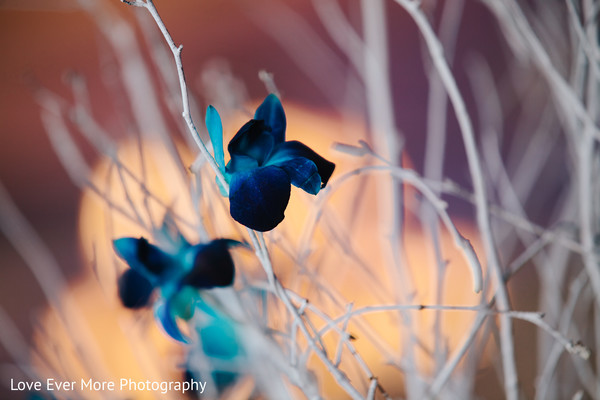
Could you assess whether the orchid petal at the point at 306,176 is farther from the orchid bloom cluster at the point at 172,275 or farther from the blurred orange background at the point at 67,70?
the blurred orange background at the point at 67,70

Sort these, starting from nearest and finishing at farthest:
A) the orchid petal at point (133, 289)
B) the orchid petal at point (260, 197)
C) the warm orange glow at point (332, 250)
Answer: the orchid petal at point (260, 197), the orchid petal at point (133, 289), the warm orange glow at point (332, 250)

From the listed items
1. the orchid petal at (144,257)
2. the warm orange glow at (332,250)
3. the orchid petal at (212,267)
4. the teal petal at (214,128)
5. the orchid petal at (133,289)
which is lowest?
the warm orange glow at (332,250)

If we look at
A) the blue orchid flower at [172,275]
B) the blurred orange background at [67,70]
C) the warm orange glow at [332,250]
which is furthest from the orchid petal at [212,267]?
the blurred orange background at [67,70]

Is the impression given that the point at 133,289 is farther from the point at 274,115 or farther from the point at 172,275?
the point at 274,115

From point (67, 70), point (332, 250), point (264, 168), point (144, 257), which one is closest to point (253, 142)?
point (264, 168)

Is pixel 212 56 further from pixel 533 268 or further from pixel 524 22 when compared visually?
pixel 533 268

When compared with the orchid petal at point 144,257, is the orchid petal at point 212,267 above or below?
above
